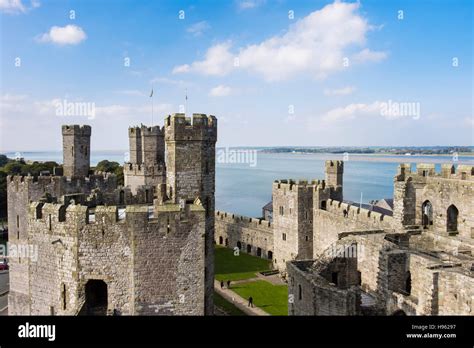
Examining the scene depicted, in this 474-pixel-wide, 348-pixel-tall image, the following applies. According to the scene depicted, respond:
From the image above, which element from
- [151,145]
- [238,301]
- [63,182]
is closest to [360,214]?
[238,301]

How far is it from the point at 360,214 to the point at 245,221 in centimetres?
1607

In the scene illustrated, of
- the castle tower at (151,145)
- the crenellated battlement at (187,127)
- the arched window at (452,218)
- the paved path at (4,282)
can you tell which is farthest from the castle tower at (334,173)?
the paved path at (4,282)

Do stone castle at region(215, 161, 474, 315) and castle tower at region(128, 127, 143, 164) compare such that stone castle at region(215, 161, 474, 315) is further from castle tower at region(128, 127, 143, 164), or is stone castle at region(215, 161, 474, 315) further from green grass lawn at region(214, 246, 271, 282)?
castle tower at region(128, 127, 143, 164)

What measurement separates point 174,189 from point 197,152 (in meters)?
1.54

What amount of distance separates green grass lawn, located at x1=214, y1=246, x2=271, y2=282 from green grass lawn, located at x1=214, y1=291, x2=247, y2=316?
4.38 metres

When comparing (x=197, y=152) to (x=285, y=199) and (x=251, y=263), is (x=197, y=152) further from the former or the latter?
(x=251, y=263)

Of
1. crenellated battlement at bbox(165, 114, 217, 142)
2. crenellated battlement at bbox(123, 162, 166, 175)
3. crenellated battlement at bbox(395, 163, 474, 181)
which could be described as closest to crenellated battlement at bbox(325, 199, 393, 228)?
crenellated battlement at bbox(395, 163, 474, 181)

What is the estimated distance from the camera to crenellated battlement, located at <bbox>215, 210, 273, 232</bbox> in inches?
1573

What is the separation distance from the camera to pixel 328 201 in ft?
106

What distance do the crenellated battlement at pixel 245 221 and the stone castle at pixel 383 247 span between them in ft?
7.89

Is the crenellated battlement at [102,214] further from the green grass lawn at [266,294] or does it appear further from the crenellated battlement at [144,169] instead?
the crenellated battlement at [144,169]

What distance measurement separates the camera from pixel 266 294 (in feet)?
92.5

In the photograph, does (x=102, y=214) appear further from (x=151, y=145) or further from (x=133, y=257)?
(x=151, y=145)
